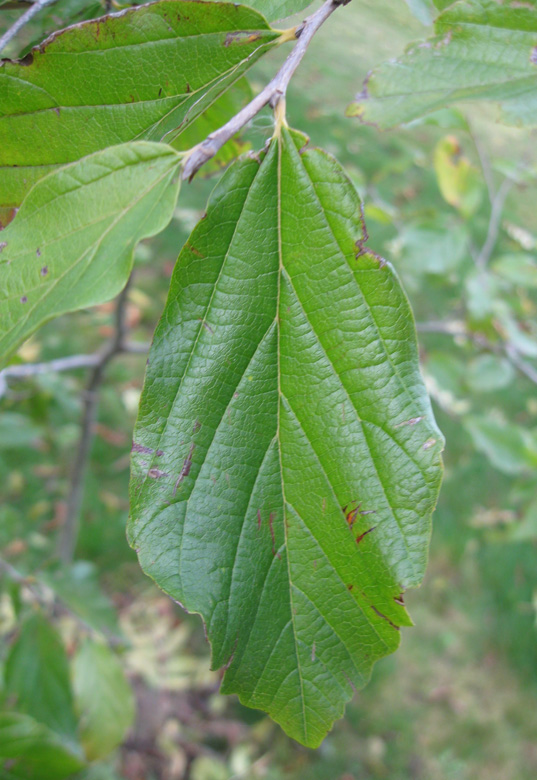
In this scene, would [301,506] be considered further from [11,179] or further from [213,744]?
[213,744]

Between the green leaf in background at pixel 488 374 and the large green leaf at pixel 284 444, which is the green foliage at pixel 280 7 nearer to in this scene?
the large green leaf at pixel 284 444

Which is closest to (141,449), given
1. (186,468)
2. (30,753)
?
(186,468)

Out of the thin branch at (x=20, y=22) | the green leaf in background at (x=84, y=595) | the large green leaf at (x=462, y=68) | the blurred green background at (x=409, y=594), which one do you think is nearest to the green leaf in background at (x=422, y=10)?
the large green leaf at (x=462, y=68)

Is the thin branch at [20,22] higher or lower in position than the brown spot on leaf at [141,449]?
higher

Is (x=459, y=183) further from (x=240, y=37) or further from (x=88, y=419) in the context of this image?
(x=240, y=37)

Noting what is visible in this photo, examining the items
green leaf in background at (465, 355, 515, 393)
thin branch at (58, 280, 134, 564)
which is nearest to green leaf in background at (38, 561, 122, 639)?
thin branch at (58, 280, 134, 564)
